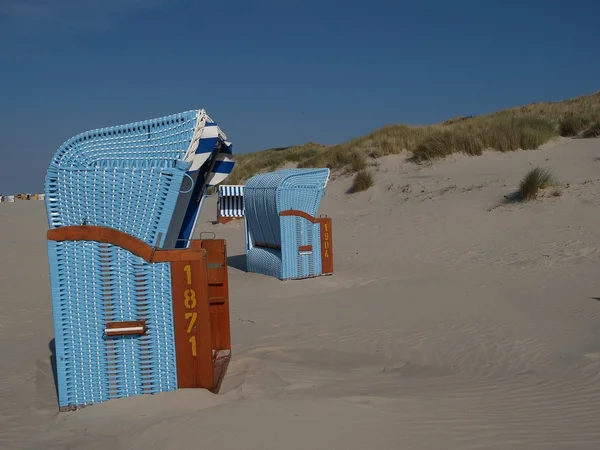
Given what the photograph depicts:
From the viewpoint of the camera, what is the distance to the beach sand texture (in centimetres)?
436

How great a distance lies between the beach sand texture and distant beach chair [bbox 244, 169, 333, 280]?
1.70 feet

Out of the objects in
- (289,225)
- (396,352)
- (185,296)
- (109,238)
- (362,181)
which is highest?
(362,181)

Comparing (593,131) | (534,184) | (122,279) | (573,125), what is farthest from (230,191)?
(122,279)

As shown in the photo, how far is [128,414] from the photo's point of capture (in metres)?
4.73

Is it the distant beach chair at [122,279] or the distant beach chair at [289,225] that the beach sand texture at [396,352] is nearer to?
the distant beach chair at [122,279]

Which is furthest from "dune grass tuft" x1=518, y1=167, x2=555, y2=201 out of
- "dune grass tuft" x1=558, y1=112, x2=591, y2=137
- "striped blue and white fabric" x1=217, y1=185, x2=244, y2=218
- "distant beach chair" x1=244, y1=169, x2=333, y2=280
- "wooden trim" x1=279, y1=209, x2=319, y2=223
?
"striped blue and white fabric" x1=217, y1=185, x2=244, y2=218

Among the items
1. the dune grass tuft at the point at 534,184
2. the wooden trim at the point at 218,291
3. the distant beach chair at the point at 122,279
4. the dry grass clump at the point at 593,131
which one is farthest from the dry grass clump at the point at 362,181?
the distant beach chair at the point at 122,279

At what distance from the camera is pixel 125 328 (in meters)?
4.86

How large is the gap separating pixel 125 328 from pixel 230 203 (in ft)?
63.0

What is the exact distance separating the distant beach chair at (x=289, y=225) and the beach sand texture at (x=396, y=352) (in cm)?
52

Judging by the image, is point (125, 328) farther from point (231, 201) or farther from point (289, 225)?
point (231, 201)

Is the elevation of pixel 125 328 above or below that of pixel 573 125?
below

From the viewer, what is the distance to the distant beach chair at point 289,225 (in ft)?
39.9

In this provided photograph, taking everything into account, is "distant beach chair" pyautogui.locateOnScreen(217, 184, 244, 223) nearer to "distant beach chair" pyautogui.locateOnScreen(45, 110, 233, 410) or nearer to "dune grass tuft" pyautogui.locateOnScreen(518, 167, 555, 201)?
"dune grass tuft" pyautogui.locateOnScreen(518, 167, 555, 201)
